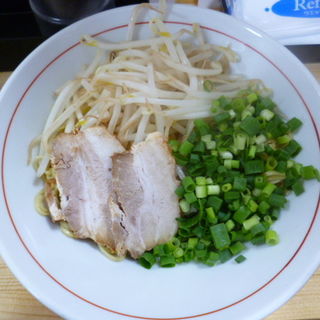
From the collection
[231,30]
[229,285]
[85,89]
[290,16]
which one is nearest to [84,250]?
[229,285]

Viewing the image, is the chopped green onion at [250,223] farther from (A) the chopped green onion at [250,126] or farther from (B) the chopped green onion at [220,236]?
(A) the chopped green onion at [250,126]

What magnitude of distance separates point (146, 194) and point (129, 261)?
217 millimetres

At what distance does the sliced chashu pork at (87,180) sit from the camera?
1.31 m

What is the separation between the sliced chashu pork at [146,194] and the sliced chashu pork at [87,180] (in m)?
0.05

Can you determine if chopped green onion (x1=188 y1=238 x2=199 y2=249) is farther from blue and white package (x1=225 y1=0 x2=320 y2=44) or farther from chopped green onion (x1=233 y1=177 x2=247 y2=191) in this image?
blue and white package (x1=225 y1=0 x2=320 y2=44)

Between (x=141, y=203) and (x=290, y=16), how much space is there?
113cm

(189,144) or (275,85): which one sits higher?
(275,85)

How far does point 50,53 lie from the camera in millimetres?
1405

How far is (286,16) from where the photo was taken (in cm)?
185

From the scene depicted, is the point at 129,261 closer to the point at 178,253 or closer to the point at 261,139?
the point at 178,253

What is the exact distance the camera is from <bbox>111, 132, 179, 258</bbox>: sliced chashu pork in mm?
1301

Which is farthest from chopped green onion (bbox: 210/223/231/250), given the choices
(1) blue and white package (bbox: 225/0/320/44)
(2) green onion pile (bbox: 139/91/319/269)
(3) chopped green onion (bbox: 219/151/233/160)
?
(1) blue and white package (bbox: 225/0/320/44)

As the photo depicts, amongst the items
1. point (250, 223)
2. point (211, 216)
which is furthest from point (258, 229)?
point (211, 216)

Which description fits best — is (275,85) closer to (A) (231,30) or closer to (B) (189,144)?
(A) (231,30)
